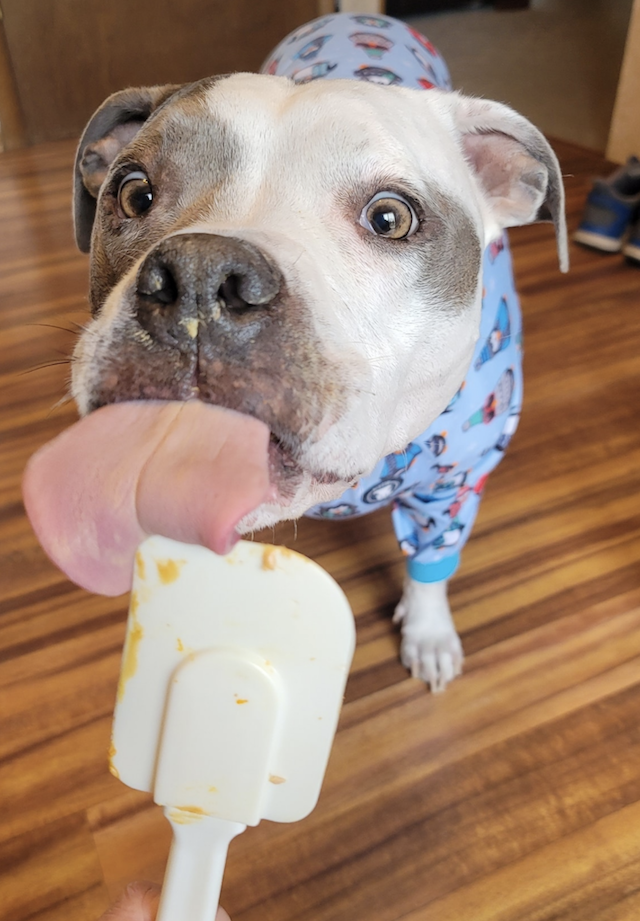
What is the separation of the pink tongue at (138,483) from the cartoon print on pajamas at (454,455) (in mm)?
592

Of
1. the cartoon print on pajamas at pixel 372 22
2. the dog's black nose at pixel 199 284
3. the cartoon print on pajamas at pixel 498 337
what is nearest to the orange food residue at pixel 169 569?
the dog's black nose at pixel 199 284

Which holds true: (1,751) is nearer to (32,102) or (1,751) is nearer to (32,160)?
(32,160)

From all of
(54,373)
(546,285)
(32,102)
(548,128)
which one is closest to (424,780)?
(54,373)

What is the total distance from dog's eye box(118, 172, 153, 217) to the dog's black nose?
0.36 m

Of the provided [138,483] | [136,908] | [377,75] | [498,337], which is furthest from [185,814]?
[377,75]

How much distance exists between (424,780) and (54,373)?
181 centimetres

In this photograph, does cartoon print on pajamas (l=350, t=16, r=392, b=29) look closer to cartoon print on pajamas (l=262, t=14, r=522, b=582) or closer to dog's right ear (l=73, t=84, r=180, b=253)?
cartoon print on pajamas (l=262, t=14, r=522, b=582)

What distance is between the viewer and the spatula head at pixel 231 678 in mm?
895

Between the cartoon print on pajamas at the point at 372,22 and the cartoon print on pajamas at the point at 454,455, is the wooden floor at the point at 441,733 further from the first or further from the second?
the cartoon print on pajamas at the point at 372,22

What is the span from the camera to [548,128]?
425 centimetres

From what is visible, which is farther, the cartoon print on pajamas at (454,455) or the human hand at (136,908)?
the cartoon print on pajamas at (454,455)

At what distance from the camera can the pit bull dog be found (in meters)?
0.87

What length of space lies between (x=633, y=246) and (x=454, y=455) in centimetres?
192

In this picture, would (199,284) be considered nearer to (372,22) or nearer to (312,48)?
(312,48)
